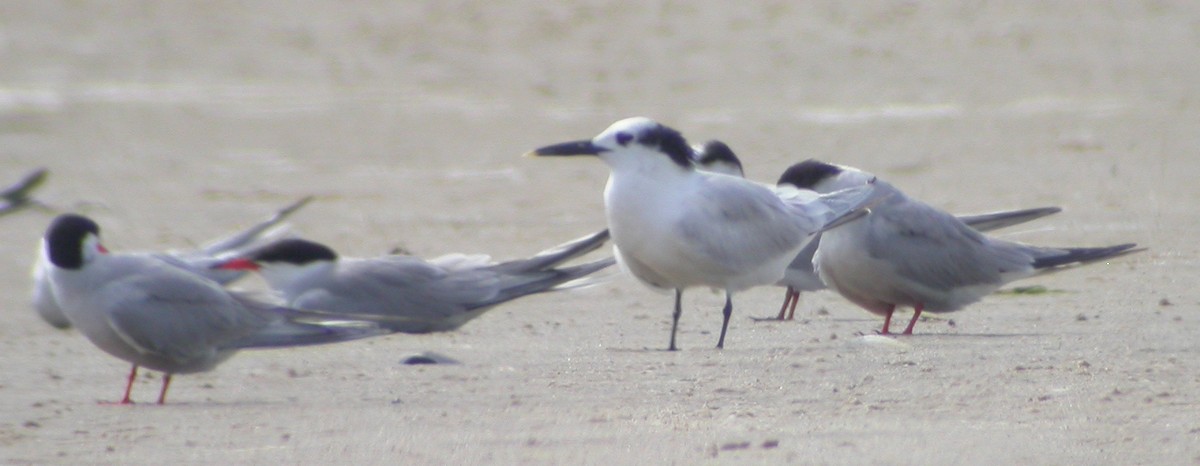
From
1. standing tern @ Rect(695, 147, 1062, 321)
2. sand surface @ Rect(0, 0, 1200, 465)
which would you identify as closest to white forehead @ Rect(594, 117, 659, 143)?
sand surface @ Rect(0, 0, 1200, 465)

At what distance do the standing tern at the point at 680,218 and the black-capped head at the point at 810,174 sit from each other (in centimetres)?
69

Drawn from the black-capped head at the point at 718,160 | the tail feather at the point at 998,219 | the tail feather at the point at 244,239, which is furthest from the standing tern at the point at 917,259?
the tail feather at the point at 244,239

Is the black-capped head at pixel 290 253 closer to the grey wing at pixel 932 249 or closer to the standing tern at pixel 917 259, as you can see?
the standing tern at pixel 917 259

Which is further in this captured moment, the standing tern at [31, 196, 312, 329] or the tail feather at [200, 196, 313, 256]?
the tail feather at [200, 196, 313, 256]

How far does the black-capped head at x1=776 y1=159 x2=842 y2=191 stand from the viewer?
6.73m

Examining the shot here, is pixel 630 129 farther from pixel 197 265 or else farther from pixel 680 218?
pixel 197 265

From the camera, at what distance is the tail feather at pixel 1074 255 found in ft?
21.2

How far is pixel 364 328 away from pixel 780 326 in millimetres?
1500

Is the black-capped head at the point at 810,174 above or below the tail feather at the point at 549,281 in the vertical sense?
above

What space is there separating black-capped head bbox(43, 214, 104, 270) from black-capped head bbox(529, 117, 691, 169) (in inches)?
55.3

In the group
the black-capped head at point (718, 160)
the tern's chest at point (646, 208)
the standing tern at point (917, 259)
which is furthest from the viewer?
the black-capped head at point (718, 160)

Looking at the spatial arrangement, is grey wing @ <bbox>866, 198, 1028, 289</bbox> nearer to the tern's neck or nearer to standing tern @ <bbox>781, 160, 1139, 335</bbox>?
standing tern @ <bbox>781, 160, 1139, 335</bbox>

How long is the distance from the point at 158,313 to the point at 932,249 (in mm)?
2624

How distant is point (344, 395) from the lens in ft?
16.4
